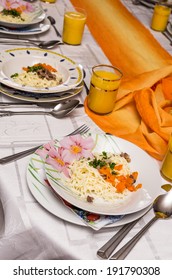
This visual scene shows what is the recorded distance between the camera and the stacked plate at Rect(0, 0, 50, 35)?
151 centimetres

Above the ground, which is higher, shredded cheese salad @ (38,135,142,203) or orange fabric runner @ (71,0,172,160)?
shredded cheese salad @ (38,135,142,203)

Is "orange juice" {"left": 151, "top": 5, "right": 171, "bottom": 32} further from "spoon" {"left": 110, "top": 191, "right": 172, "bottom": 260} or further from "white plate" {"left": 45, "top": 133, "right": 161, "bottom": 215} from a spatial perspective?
"spoon" {"left": 110, "top": 191, "right": 172, "bottom": 260}

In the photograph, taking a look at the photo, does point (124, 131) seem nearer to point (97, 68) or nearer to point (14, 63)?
→ point (97, 68)

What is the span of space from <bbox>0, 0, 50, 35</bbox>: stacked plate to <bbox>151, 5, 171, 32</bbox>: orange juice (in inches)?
19.1

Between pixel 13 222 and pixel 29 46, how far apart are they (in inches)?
32.7

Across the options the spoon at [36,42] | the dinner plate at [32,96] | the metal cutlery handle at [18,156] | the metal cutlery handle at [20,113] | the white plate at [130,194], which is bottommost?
the spoon at [36,42]

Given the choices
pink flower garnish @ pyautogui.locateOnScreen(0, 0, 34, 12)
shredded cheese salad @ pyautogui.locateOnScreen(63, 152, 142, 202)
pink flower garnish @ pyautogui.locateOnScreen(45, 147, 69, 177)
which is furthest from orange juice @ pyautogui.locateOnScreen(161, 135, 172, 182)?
pink flower garnish @ pyautogui.locateOnScreen(0, 0, 34, 12)

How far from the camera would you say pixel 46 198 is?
0.82m

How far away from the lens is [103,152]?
922mm

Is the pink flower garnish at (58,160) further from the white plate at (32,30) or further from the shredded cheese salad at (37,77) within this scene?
the white plate at (32,30)

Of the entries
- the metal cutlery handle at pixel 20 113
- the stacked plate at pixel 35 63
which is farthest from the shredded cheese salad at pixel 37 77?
the metal cutlery handle at pixel 20 113

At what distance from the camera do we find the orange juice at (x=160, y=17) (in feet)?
5.91

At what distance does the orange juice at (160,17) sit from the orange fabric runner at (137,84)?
57mm

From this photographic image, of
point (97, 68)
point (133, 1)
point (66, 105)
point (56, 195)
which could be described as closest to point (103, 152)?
point (56, 195)
